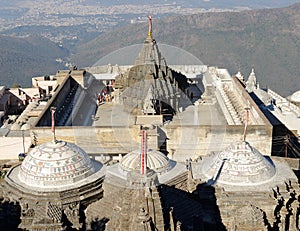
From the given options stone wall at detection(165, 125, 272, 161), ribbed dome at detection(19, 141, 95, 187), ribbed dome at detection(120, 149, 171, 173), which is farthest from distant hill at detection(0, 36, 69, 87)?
ribbed dome at detection(120, 149, 171, 173)

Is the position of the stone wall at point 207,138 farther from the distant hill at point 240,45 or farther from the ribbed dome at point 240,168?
the distant hill at point 240,45

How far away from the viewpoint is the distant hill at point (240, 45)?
144625mm

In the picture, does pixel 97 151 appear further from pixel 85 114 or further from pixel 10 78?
pixel 10 78

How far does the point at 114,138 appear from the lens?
31.1 m

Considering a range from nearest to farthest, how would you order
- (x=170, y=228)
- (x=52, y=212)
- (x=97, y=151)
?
(x=170, y=228) < (x=52, y=212) < (x=97, y=151)

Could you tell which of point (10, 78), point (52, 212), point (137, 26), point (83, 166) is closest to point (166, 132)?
point (83, 166)

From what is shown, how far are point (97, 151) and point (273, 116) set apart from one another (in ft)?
54.6

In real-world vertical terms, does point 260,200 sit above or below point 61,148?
below

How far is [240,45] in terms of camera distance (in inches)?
6880

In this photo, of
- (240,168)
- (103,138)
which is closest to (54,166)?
(240,168)

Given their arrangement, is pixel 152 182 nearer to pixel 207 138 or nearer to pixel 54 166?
pixel 54 166

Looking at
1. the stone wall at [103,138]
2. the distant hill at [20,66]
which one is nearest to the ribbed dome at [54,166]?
the stone wall at [103,138]

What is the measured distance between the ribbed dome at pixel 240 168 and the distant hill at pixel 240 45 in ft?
352

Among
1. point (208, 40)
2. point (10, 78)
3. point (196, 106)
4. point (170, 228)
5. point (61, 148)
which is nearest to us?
point (170, 228)
